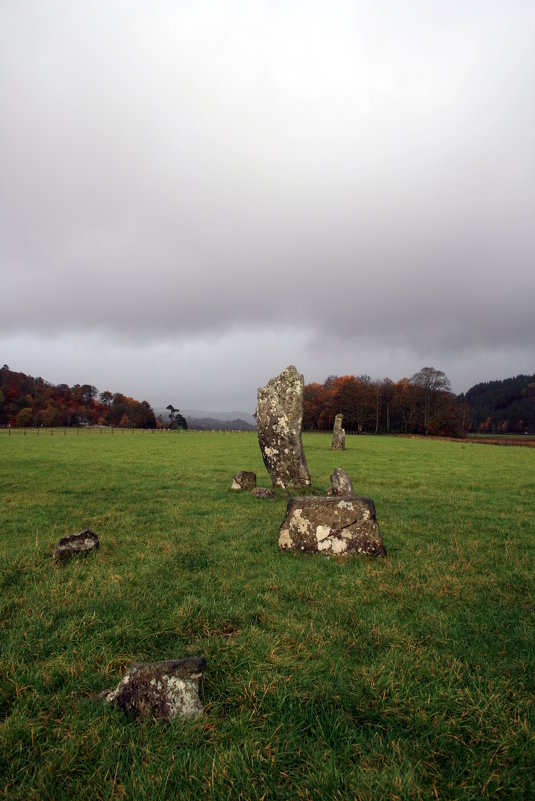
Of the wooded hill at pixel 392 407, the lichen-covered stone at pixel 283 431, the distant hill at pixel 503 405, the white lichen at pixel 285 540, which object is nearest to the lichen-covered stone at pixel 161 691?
the white lichen at pixel 285 540

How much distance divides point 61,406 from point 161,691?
133 metres

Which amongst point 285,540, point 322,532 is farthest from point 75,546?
point 322,532

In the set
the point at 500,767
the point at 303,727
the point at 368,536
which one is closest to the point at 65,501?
the point at 368,536

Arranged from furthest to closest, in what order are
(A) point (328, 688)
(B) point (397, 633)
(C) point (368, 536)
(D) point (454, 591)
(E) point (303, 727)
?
(C) point (368, 536) → (D) point (454, 591) → (B) point (397, 633) → (A) point (328, 688) → (E) point (303, 727)

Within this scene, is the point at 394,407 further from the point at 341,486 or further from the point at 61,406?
the point at 61,406

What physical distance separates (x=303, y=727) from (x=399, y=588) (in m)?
3.20

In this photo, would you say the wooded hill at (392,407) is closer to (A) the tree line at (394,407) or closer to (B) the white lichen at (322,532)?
(A) the tree line at (394,407)

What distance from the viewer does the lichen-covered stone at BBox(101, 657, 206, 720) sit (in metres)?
3.41

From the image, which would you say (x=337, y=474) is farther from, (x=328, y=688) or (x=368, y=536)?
(x=328, y=688)

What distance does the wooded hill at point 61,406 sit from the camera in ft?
359

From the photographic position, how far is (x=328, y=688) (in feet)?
12.1

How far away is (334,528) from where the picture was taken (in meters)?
7.71

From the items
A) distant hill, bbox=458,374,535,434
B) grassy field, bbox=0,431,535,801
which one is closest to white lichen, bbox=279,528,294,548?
grassy field, bbox=0,431,535,801

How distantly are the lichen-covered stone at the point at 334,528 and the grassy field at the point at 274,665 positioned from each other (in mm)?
423
